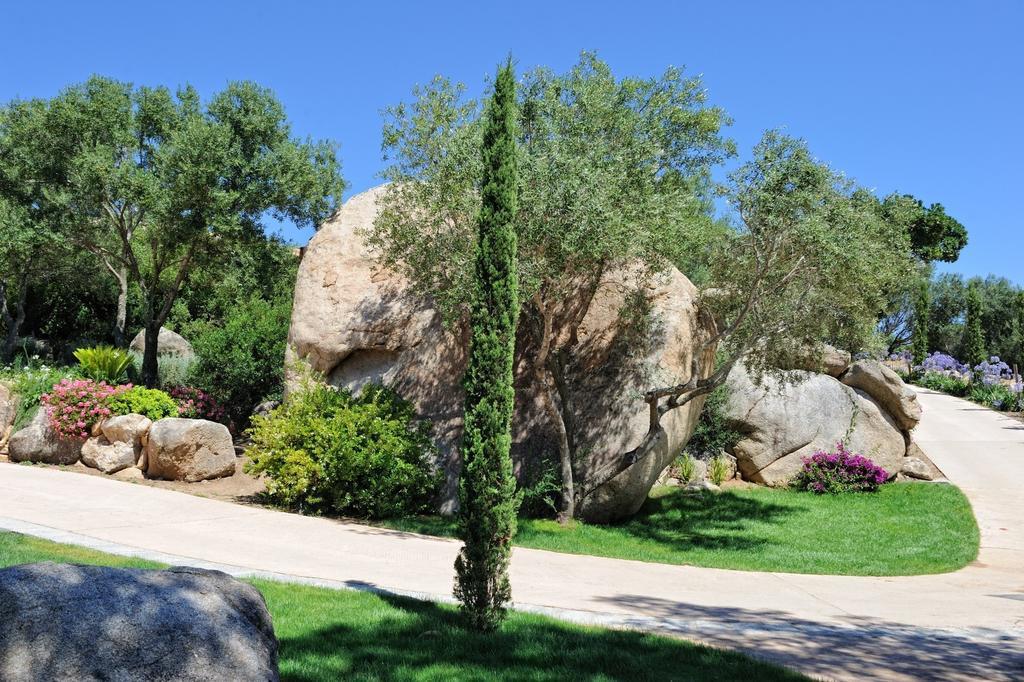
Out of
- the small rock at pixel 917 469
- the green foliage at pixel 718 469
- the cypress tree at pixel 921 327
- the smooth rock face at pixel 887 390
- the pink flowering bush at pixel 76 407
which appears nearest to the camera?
the pink flowering bush at pixel 76 407

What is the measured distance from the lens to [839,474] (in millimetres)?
17594

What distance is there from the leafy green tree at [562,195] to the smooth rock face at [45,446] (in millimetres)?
7160

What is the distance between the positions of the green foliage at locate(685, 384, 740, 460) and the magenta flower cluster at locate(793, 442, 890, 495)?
5.42 ft

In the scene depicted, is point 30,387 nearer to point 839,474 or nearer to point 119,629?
point 119,629

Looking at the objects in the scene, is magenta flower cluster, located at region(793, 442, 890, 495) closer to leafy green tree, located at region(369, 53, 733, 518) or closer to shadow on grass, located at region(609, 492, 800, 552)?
shadow on grass, located at region(609, 492, 800, 552)

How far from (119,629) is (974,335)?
41.1 metres

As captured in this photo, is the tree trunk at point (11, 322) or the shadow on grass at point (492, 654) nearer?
the shadow on grass at point (492, 654)

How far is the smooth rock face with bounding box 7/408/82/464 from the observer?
14953 mm

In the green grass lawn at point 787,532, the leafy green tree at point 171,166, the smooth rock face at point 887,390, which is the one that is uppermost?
the leafy green tree at point 171,166

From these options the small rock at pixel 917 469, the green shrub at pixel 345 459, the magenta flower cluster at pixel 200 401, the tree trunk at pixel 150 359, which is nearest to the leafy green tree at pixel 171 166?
the tree trunk at pixel 150 359

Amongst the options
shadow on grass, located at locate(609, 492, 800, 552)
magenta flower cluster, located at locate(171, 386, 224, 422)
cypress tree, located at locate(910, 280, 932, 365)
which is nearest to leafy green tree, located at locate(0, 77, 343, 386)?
magenta flower cluster, located at locate(171, 386, 224, 422)

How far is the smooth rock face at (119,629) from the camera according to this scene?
3230 millimetres

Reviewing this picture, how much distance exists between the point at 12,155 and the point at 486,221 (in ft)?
54.7

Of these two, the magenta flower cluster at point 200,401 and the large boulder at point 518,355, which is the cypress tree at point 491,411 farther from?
the magenta flower cluster at point 200,401
